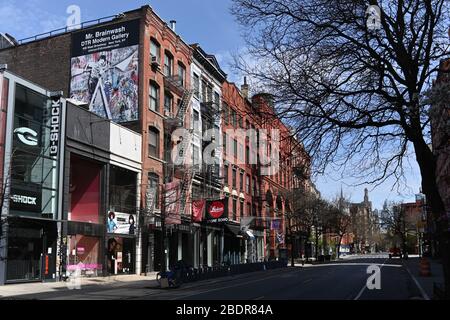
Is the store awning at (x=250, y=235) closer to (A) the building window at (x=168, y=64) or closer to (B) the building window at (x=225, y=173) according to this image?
(B) the building window at (x=225, y=173)

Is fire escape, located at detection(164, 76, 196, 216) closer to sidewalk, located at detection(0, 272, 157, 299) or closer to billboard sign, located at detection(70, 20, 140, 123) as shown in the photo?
billboard sign, located at detection(70, 20, 140, 123)

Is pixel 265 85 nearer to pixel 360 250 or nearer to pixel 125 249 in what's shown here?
pixel 125 249

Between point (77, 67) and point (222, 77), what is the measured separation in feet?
59.0

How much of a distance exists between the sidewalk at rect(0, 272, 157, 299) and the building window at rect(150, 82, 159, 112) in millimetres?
12138

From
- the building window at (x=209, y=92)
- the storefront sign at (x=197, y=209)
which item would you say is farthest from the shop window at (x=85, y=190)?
the building window at (x=209, y=92)

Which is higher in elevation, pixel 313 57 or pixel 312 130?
pixel 313 57

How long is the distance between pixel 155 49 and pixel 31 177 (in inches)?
600

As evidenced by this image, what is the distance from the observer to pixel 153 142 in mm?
38000

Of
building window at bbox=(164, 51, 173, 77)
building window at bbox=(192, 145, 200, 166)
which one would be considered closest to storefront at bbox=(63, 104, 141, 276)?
building window at bbox=(164, 51, 173, 77)

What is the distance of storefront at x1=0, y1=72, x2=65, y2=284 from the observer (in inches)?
989

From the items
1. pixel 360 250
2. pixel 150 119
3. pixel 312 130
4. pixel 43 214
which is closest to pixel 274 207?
pixel 150 119

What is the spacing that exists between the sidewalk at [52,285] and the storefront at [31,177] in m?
1.06

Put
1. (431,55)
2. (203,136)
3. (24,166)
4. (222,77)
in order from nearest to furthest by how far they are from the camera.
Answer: (431,55) → (24,166) → (203,136) → (222,77)

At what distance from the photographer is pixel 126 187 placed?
34844 millimetres
